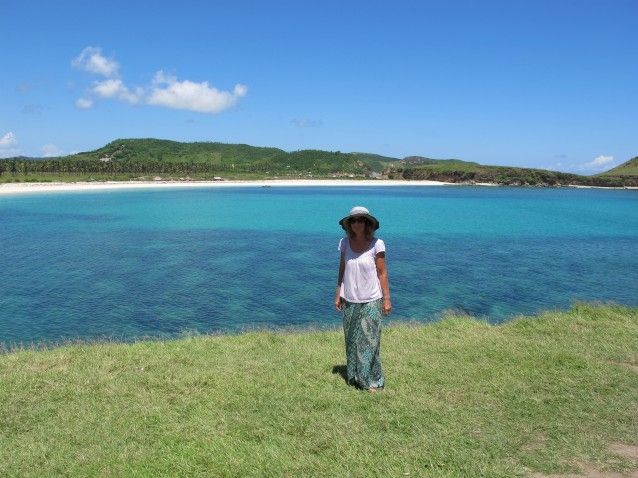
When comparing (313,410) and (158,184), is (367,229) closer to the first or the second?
(313,410)

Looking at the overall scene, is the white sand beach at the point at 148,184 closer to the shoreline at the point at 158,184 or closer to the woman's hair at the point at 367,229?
the shoreline at the point at 158,184

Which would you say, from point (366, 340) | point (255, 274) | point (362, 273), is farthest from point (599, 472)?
point (255, 274)

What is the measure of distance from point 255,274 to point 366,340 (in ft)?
65.0

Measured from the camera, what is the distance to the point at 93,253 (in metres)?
35.2

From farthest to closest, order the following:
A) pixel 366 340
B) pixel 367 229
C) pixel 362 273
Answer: pixel 366 340
pixel 362 273
pixel 367 229

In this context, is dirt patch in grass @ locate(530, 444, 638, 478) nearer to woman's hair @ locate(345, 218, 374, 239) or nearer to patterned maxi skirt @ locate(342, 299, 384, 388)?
patterned maxi skirt @ locate(342, 299, 384, 388)

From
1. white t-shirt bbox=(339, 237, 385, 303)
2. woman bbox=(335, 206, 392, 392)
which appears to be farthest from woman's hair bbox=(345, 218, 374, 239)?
white t-shirt bbox=(339, 237, 385, 303)

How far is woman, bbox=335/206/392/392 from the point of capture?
7.93 m

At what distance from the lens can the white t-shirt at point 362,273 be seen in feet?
26.0

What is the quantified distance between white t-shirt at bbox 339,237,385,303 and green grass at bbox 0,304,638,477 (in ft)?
4.76

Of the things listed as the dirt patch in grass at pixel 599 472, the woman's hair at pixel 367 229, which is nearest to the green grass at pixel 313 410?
the dirt patch in grass at pixel 599 472

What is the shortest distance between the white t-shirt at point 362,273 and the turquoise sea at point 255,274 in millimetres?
9905

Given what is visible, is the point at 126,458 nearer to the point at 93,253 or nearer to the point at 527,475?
the point at 527,475

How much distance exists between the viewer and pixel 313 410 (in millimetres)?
7355
